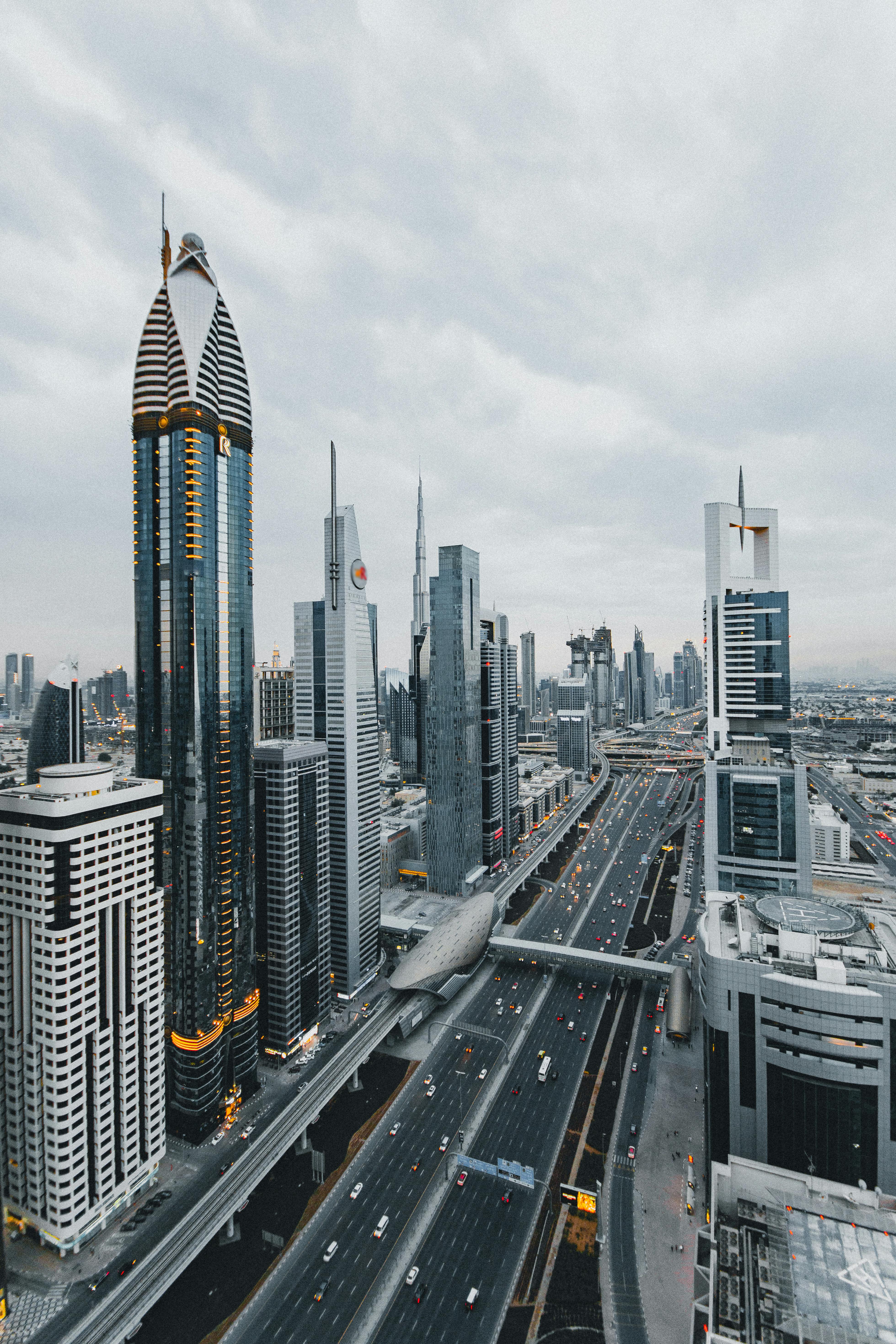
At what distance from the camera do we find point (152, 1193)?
299 ft

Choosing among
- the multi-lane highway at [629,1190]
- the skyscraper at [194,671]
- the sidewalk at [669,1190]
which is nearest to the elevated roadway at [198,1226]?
the skyscraper at [194,671]

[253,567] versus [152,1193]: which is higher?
[253,567]

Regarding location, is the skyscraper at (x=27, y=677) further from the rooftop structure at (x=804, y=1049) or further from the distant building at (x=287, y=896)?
the rooftop structure at (x=804, y=1049)

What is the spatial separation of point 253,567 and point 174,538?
1550 cm

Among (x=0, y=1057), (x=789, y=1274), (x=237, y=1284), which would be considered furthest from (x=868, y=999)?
(x=0, y=1057)

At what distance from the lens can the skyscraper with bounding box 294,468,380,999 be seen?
14625 centimetres

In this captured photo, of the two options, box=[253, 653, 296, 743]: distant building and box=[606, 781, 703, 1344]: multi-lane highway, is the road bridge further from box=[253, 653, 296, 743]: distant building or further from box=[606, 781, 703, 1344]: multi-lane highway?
box=[253, 653, 296, 743]: distant building

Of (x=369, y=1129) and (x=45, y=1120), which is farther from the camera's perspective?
(x=369, y=1129)

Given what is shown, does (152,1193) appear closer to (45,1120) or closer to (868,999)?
(45,1120)

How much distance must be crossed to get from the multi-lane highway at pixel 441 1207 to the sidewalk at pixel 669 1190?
13802 mm

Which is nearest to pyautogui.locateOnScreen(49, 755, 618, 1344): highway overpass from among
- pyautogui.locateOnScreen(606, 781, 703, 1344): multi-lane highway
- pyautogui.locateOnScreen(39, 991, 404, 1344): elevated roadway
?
pyautogui.locateOnScreen(39, 991, 404, 1344): elevated roadway

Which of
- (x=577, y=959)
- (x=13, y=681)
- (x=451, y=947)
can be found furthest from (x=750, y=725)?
(x=13, y=681)

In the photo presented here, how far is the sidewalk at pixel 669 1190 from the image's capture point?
245 ft

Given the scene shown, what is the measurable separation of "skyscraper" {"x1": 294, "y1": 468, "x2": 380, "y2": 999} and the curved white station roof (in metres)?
15.5
